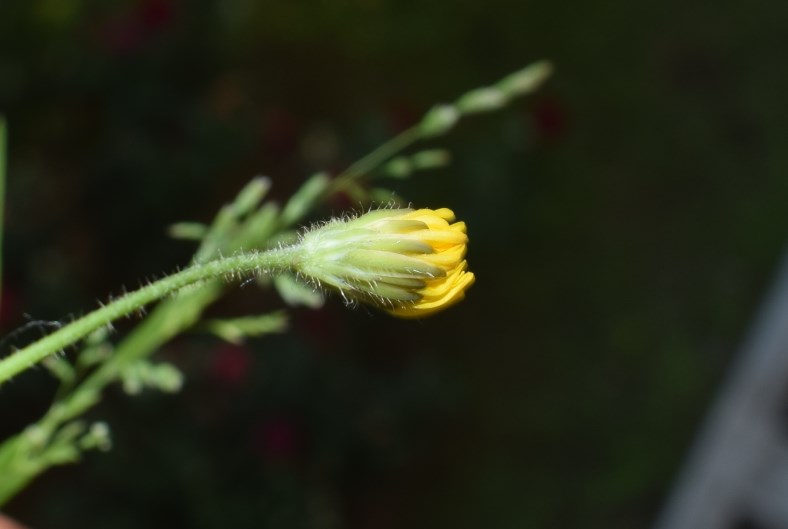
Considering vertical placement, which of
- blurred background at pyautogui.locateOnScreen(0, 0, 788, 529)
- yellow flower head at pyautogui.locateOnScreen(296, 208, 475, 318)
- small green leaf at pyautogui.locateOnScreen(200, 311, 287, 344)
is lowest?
yellow flower head at pyautogui.locateOnScreen(296, 208, 475, 318)

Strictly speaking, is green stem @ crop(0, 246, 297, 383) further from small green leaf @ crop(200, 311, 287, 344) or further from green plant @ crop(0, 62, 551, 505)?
small green leaf @ crop(200, 311, 287, 344)

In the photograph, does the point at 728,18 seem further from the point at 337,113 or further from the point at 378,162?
the point at 378,162

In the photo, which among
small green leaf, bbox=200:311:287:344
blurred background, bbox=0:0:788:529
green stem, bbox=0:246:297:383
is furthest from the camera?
blurred background, bbox=0:0:788:529

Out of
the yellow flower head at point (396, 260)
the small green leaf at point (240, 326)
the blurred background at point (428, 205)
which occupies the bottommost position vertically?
the yellow flower head at point (396, 260)

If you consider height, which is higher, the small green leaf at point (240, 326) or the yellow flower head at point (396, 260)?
the small green leaf at point (240, 326)

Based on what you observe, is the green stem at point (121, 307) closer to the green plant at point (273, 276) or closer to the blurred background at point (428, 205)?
the green plant at point (273, 276)

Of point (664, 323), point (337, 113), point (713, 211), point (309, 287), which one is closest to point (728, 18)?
point (713, 211)

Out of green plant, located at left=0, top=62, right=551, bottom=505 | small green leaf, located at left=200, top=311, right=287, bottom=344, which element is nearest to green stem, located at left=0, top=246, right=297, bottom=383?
green plant, located at left=0, top=62, right=551, bottom=505

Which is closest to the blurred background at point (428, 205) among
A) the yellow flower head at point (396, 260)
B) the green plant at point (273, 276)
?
the green plant at point (273, 276)
